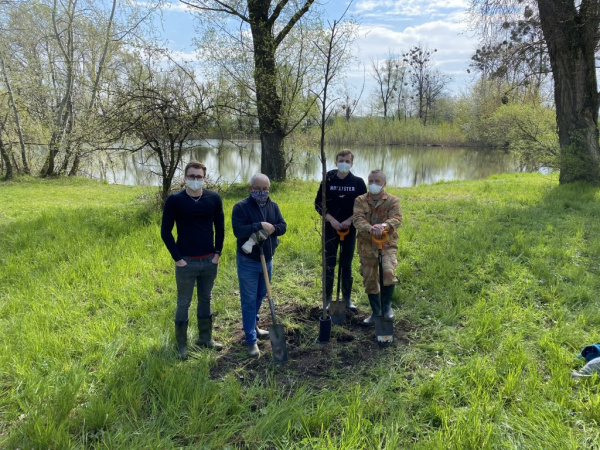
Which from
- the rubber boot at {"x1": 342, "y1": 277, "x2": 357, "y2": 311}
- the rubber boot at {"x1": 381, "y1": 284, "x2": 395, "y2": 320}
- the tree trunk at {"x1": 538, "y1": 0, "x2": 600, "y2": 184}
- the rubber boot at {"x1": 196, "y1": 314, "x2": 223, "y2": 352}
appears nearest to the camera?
the rubber boot at {"x1": 196, "y1": 314, "x2": 223, "y2": 352}

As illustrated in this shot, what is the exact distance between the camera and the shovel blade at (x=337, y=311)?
377cm

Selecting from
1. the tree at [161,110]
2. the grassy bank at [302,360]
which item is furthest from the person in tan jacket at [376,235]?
the tree at [161,110]

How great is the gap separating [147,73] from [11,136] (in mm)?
14747

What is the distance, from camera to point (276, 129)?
12125 millimetres

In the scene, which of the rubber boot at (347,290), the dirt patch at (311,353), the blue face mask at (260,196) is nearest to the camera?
the dirt patch at (311,353)

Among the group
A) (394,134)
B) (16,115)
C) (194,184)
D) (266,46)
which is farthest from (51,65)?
(394,134)

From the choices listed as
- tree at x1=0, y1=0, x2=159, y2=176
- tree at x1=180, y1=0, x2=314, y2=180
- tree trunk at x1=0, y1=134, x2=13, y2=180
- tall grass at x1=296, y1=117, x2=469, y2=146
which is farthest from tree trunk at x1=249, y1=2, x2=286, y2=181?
tall grass at x1=296, y1=117, x2=469, y2=146

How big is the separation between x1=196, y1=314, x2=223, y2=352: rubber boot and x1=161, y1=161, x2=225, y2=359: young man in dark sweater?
0.08ft

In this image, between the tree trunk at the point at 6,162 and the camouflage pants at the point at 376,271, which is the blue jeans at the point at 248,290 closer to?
the camouflage pants at the point at 376,271

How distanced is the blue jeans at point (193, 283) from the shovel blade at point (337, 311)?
128cm

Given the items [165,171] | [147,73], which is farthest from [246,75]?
[165,171]

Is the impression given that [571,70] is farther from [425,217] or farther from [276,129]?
[276,129]

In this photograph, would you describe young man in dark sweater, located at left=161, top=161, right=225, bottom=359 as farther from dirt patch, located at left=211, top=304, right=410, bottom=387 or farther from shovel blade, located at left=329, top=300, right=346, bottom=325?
shovel blade, located at left=329, top=300, right=346, bottom=325

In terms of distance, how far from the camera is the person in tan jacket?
3.56m
